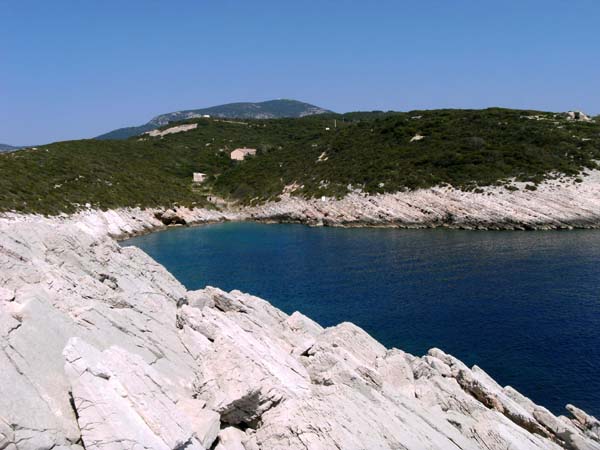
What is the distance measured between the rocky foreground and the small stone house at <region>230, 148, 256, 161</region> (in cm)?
12447

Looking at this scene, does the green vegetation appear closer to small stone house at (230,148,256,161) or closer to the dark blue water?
small stone house at (230,148,256,161)

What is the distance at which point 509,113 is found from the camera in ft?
393

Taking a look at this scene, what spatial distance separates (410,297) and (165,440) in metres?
34.9

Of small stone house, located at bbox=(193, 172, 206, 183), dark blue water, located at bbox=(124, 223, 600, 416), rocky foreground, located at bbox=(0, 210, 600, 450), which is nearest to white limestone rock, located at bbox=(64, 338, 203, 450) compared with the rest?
rocky foreground, located at bbox=(0, 210, 600, 450)

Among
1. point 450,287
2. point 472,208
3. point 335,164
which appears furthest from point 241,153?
point 450,287

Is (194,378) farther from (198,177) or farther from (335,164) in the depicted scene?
(198,177)

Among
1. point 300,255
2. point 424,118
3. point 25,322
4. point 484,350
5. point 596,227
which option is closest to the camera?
point 25,322

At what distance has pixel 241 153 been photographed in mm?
153500

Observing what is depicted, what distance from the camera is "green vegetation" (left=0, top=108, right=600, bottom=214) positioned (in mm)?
91625

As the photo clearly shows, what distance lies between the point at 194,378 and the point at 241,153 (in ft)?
454

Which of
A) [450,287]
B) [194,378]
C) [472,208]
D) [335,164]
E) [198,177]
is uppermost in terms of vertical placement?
[335,164]

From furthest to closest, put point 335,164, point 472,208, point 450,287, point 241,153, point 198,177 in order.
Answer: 1. point 241,153
2. point 198,177
3. point 335,164
4. point 472,208
5. point 450,287

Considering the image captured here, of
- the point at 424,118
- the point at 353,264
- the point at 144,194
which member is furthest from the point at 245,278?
the point at 424,118

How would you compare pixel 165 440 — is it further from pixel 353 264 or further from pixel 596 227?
pixel 596 227
